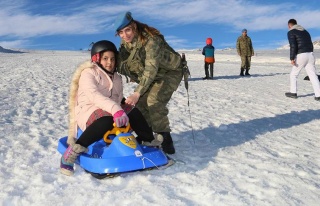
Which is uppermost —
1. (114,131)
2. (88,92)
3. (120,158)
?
(88,92)

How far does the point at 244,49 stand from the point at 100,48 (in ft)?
44.9

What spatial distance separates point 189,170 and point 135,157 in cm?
66

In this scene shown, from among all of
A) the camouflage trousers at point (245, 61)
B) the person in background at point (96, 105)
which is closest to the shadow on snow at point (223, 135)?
the person in background at point (96, 105)

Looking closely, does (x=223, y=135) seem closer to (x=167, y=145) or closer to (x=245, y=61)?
(x=167, y=145)

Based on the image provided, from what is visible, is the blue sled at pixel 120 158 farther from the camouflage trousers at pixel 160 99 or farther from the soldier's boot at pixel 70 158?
the camouflage trousers at pixel 160 99

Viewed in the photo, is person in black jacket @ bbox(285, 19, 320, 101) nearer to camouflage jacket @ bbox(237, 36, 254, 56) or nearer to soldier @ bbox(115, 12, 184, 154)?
soldier @ bbox(115, 12, 184, 154)

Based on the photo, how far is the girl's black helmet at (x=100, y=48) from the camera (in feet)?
13.2

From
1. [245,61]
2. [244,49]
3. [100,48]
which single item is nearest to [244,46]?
[244,49]

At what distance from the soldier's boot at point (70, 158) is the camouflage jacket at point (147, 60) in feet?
2.82

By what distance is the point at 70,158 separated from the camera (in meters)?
3.76

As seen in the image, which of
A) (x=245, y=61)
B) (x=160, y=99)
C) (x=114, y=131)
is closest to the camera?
(x=114, y=131)

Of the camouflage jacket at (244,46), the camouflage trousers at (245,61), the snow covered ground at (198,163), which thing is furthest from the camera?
the camouflage jacket at (244,46)

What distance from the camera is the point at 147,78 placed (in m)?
4.10

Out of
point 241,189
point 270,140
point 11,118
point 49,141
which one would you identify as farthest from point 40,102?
point 241,189
